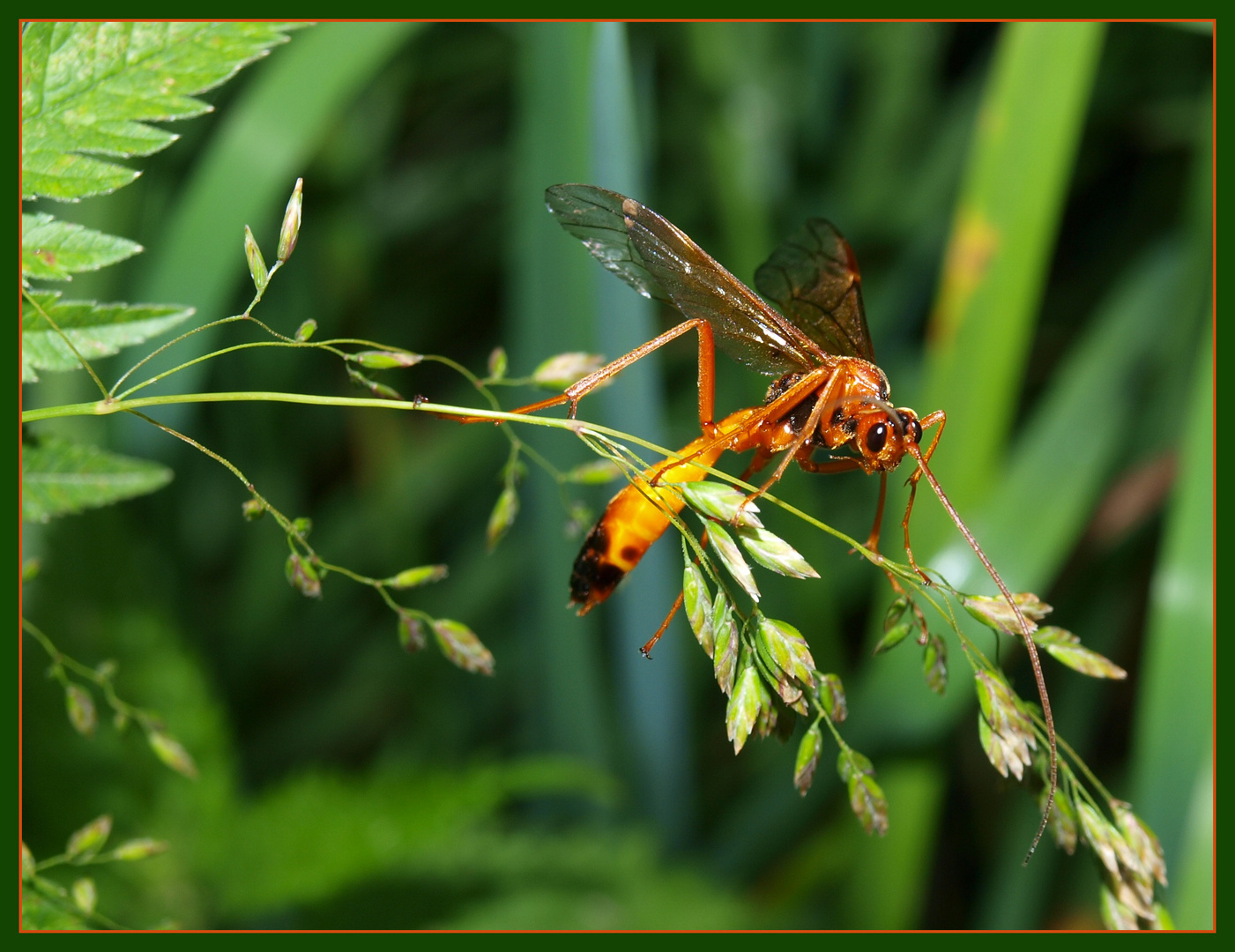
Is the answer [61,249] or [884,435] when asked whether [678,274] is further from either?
[61,249]

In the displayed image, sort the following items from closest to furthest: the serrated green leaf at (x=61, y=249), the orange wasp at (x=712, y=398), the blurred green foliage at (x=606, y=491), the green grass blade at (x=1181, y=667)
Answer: the serrated green leaf at (x=61, y=249) < the orange wasp at (x=712, y=398) < the green grass blade at (x=1181, y=667) < the blurred green foliage at (x=606, y=491)

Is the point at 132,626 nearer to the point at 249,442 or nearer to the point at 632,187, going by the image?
the point at 249,442

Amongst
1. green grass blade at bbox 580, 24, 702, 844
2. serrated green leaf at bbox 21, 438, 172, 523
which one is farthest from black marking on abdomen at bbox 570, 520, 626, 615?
serrated green leaf at bbox 21, 438, 172, 523

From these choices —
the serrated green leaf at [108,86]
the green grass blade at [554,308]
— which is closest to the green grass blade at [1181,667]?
the green grass blade at [554,308]

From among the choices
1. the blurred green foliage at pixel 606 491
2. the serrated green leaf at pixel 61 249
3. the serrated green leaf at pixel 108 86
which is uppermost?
the serrated green leaf at pixel 108 86

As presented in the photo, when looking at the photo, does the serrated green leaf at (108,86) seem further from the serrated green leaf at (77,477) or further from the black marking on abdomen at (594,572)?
the black marking on abdomen at (594,572)

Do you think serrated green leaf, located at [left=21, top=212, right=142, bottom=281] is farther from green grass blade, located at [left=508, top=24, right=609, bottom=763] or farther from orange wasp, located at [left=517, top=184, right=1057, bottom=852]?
green grass blade, located at [left=508, top=24, right=609, bottom=763]

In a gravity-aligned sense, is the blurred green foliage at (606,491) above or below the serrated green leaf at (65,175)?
below
